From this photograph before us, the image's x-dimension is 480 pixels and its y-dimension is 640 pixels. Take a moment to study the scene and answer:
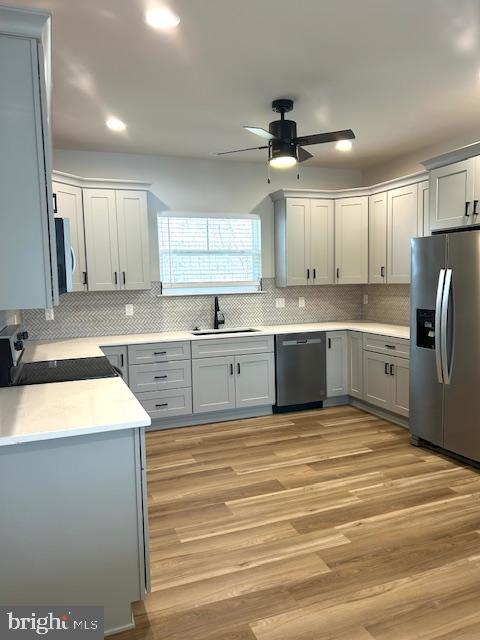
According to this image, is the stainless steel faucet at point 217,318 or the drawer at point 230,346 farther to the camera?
the stainless steel faucet at point 217,318

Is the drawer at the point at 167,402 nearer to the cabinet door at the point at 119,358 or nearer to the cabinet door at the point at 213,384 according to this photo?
the cabinet door at the point at 213,384

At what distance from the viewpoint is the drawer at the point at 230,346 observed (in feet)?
14.6

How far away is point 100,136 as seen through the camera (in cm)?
407

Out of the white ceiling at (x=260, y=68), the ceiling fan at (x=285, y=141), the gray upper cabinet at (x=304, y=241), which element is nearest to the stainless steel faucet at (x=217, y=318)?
the gray upper cabinet at (x=304, y=241)

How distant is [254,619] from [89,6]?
280cm

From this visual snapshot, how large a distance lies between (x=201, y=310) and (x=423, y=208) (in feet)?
8.11

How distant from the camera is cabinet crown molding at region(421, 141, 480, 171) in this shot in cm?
345

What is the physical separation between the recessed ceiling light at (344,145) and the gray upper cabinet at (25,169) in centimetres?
328

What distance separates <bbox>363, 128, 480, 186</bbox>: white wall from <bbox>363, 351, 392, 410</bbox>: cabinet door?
6.54 ft

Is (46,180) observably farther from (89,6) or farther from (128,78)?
(128,78)

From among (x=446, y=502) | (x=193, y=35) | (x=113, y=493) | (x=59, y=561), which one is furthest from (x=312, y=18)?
(x=446, y=502)

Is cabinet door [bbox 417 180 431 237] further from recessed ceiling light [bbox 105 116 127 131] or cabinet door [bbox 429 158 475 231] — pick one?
recessed ceiling light [bbox 105 116 127 131]

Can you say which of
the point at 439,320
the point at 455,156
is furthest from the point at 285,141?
the point at 439,320

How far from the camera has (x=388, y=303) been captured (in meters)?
5.34
